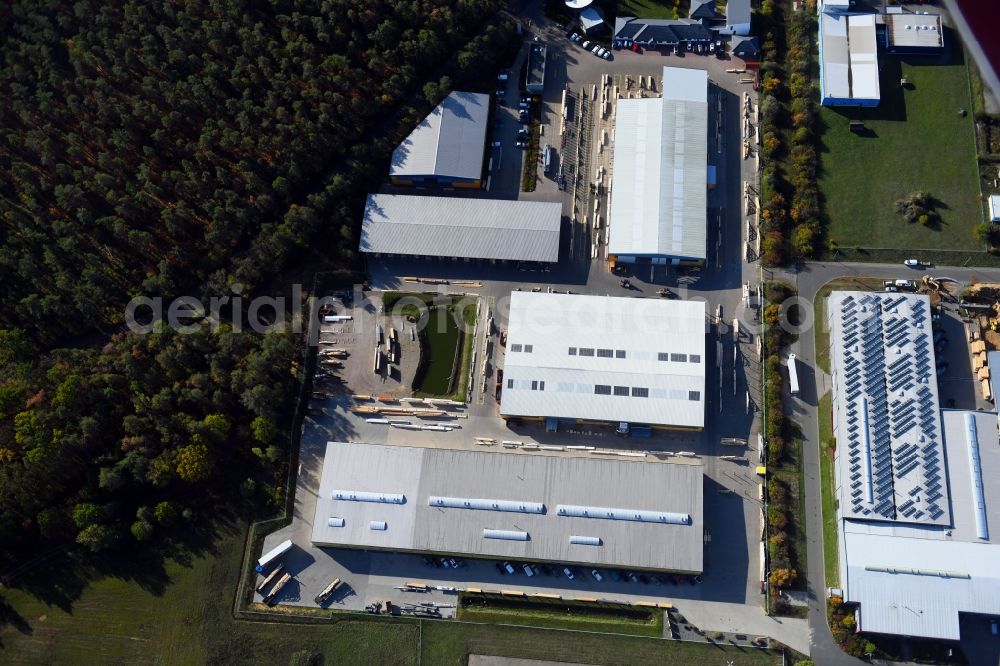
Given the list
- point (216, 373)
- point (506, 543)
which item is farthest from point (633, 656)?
point (216, 373)

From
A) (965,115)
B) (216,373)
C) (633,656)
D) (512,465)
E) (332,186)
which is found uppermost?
(965,115)

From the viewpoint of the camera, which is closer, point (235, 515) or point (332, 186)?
point (235, 515)

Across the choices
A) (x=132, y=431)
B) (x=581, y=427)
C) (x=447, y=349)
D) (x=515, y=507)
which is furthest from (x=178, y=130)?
(x=515, y=507)

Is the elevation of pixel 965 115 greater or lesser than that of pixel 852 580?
greater

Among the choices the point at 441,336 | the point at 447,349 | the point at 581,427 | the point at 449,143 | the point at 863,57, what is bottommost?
the point at 581,427

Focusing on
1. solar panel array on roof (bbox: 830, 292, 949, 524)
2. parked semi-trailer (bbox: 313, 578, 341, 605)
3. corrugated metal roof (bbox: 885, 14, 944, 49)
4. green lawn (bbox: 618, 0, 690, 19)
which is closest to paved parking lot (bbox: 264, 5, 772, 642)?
parked semi-trailer (bbox: 313, 578, 341, 605)

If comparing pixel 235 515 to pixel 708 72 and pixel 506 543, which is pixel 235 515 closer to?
pixel 506 543

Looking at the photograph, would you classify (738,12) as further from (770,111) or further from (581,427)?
(581,427)
